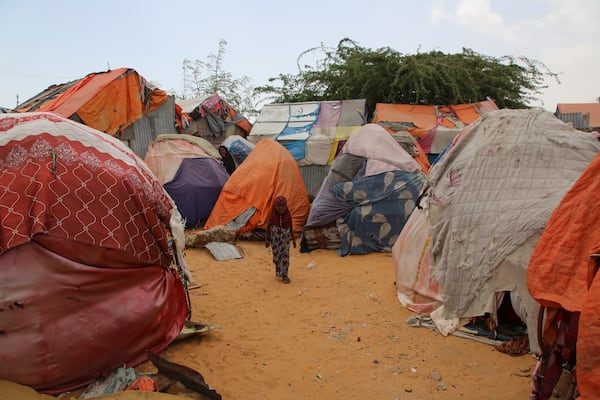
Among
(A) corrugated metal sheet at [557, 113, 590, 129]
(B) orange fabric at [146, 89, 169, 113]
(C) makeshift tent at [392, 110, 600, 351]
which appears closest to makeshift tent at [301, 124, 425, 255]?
(C) makeshift tent at [392, 110, 600, 351]

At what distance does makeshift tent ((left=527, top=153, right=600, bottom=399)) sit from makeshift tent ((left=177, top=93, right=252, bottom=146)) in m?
14.9

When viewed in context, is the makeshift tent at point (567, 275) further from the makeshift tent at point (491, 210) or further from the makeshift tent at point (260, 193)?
the makeshift tent at point (260, 193)

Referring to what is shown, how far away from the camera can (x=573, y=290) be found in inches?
106

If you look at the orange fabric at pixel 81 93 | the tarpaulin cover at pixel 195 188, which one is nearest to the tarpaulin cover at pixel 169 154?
the tarpaulin cover at pixel 195 188

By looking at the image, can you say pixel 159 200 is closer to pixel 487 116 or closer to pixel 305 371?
pixel 305 371

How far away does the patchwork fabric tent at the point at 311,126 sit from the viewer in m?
12.5

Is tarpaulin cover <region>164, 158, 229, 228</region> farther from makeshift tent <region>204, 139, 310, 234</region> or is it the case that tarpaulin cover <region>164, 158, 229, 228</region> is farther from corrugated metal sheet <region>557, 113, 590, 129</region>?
corrugated metal sheet <region>557, 113, 590, 129</region>

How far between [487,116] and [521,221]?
5.55ft

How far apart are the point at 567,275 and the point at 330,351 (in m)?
2.48

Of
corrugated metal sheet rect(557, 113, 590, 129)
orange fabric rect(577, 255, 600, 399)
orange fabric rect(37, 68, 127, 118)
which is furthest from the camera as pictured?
corrugated metal sheet rect(557, 113, 590, 129)

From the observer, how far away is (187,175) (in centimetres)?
1081

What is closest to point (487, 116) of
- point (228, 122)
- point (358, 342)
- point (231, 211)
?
point (358, 342)

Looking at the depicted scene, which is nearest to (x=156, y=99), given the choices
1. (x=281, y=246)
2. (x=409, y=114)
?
(x=409, y=114)

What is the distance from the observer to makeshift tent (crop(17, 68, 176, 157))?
1157 cm
